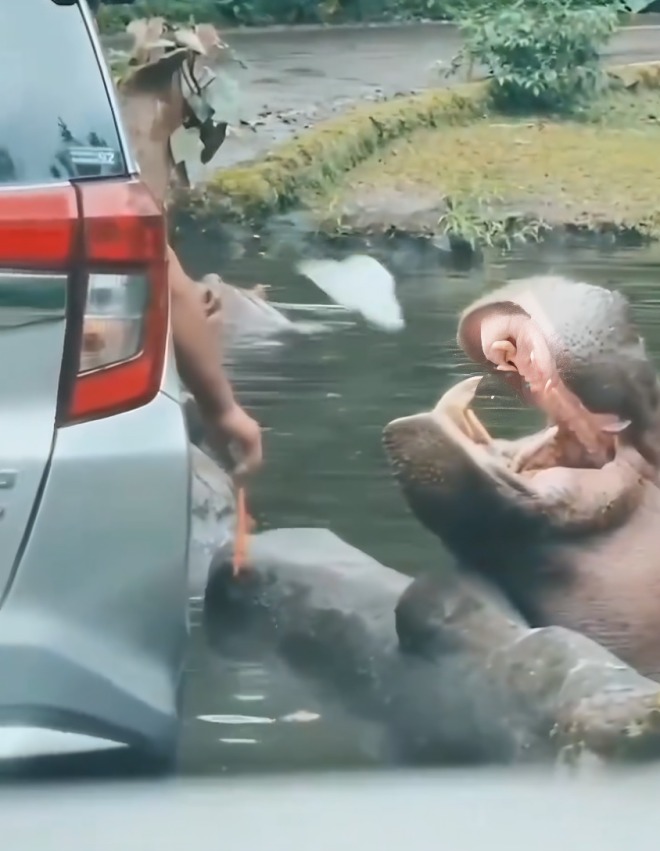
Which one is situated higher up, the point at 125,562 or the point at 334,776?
the point at 125,562

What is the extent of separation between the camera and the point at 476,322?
3379mm

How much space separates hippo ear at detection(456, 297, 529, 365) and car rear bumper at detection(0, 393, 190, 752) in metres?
0.93

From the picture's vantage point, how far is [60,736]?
2.79m

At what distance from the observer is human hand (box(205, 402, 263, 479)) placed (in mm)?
3270

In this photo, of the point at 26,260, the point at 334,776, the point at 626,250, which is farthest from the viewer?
the point at 626,250

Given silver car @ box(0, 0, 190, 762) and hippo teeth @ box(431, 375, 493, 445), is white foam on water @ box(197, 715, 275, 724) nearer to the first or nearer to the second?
silver car @ box(0, 0, 190, 762)

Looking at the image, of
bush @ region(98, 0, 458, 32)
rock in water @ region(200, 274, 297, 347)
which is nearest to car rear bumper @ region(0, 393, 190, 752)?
rock in water @ region(200, 274, 297, 347)

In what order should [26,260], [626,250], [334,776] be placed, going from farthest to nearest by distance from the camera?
[626,250]
[334,776]
[26,260]

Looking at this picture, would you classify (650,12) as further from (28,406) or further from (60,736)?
(60,736)

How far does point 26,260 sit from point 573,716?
189 cm

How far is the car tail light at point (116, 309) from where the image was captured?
2697 millimetres

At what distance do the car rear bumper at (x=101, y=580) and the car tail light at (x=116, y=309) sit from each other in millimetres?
55

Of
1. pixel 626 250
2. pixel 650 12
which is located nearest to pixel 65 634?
pixel 626 250

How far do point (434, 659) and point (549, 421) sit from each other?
2.43 feet
